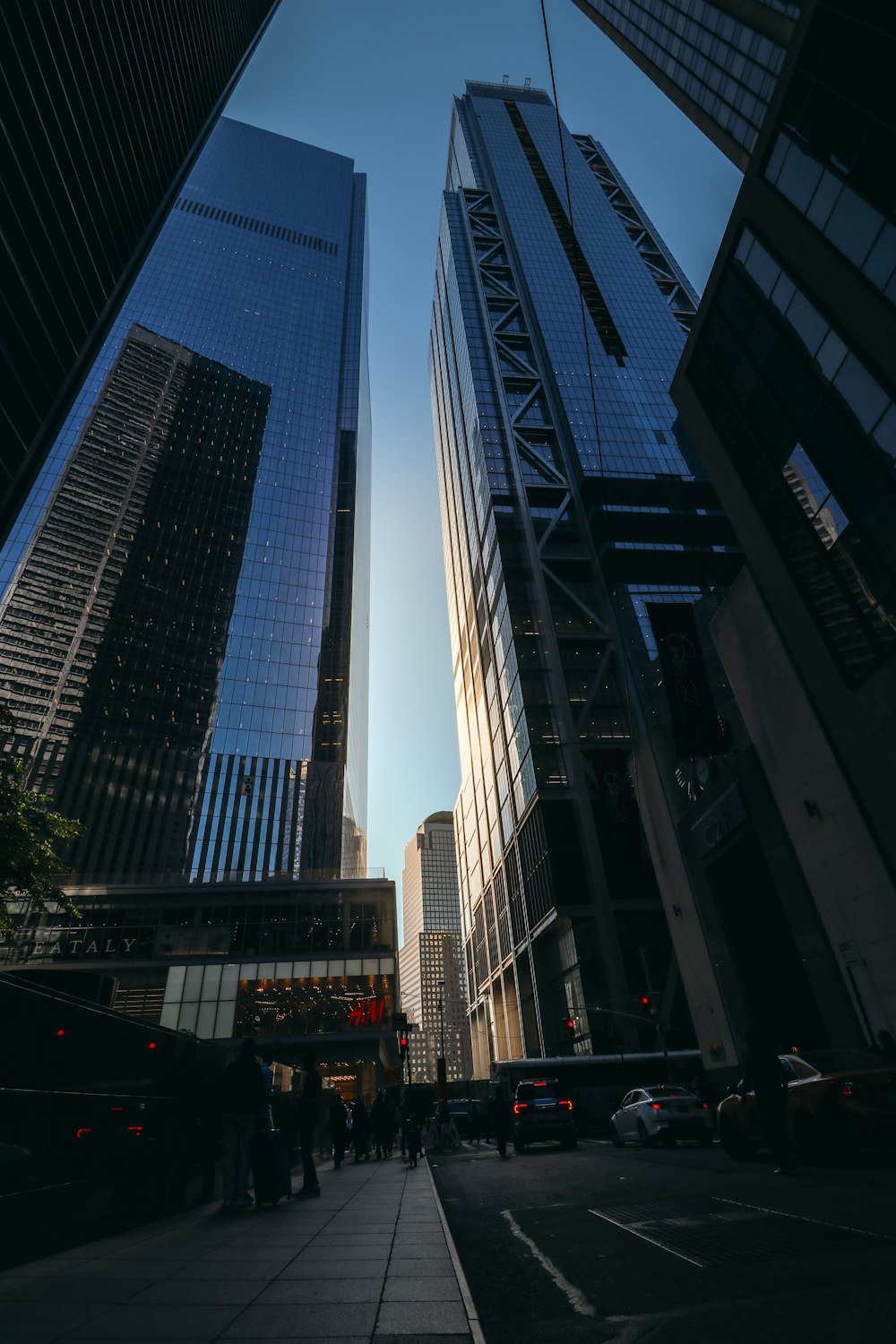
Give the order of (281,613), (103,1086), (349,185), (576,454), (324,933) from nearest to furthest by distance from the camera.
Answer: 1. (103,1086)
2. (324,933)
3. (576,454)
4. (281,613)
5. (349,185)

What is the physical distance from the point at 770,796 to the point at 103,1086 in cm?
2150

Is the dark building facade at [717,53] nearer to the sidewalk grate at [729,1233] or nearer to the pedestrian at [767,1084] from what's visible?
the pedestrian at [767,1084]

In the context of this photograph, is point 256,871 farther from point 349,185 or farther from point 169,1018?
point 349,185

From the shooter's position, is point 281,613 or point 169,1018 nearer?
point 169,1018

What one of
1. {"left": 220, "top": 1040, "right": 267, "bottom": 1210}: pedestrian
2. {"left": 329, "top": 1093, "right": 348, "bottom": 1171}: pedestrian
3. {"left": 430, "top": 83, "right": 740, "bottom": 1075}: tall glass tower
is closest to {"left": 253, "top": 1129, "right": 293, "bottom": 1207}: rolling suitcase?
{"left": 220, "top": 1040, "right": 267, "bottom": 1210}: pedestrian

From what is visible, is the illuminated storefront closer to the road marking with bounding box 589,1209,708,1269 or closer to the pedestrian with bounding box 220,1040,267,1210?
the pedestrian with bounding box 220,1040,267,1210

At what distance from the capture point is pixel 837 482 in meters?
18.8

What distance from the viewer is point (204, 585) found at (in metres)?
104

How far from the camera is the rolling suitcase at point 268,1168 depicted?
8.60m

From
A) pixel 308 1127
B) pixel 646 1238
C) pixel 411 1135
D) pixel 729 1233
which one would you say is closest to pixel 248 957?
pixel 411 1135

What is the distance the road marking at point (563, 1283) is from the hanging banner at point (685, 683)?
68.3 ft

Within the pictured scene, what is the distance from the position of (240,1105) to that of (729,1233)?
5975 millimetres

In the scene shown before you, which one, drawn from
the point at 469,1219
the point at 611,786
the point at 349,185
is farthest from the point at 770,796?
the point at 349,185

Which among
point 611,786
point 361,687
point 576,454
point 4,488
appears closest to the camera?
point 4,488
